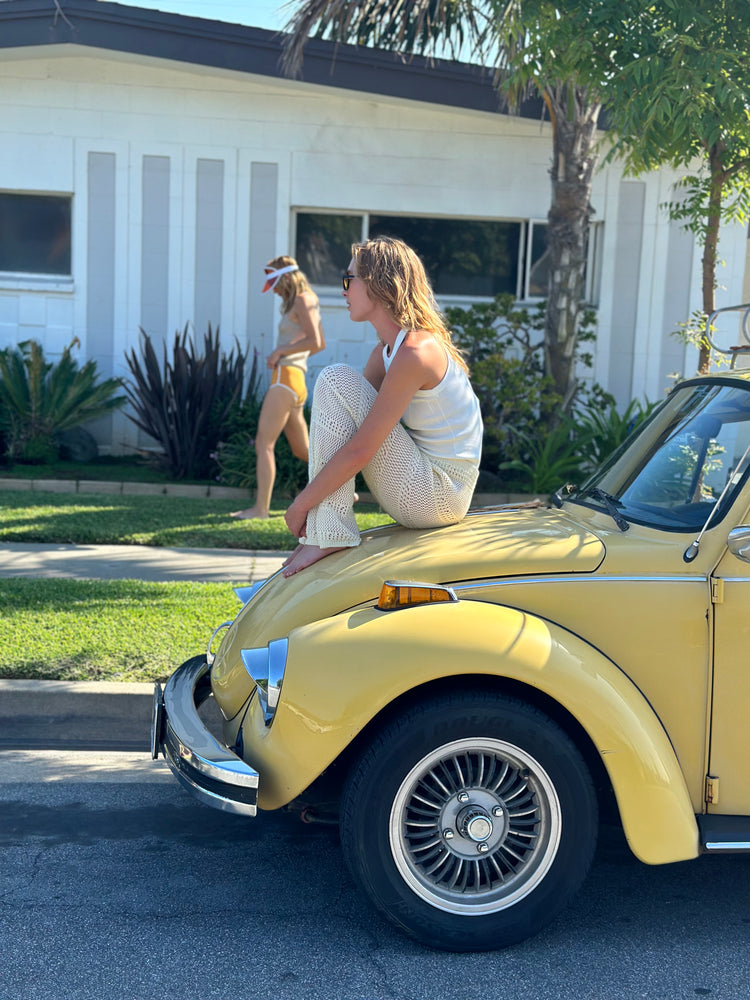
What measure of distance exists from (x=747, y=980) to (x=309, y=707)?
150 cm

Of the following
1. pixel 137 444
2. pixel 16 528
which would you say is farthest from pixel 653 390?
pixel 16 528

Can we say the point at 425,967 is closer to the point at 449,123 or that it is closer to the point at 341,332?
the point at 341,332

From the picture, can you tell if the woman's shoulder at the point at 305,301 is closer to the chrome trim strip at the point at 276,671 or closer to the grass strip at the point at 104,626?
the grass strip at the point at 104,626

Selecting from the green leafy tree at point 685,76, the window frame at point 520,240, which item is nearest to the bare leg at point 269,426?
the window frame at point 520,240

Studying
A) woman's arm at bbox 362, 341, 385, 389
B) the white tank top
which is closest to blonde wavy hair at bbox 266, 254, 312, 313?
woman's arm at bbox 362, 341, 385, 389

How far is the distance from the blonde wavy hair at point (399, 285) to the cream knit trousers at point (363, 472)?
0.32m

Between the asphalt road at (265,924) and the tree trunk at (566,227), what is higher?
the tree trunk at (566,227)

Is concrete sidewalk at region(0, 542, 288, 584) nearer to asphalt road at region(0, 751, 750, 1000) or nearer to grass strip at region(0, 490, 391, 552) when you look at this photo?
grass strip at region(0, 490, 391, 552)

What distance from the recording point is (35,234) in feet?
38.2

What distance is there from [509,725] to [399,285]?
1.74 m

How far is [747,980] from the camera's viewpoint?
9.53 feet

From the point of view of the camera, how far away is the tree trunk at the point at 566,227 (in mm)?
9891

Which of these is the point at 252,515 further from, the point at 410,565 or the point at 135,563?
the point at 410,565

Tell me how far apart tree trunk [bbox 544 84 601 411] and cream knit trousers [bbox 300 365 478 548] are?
23.0ft
